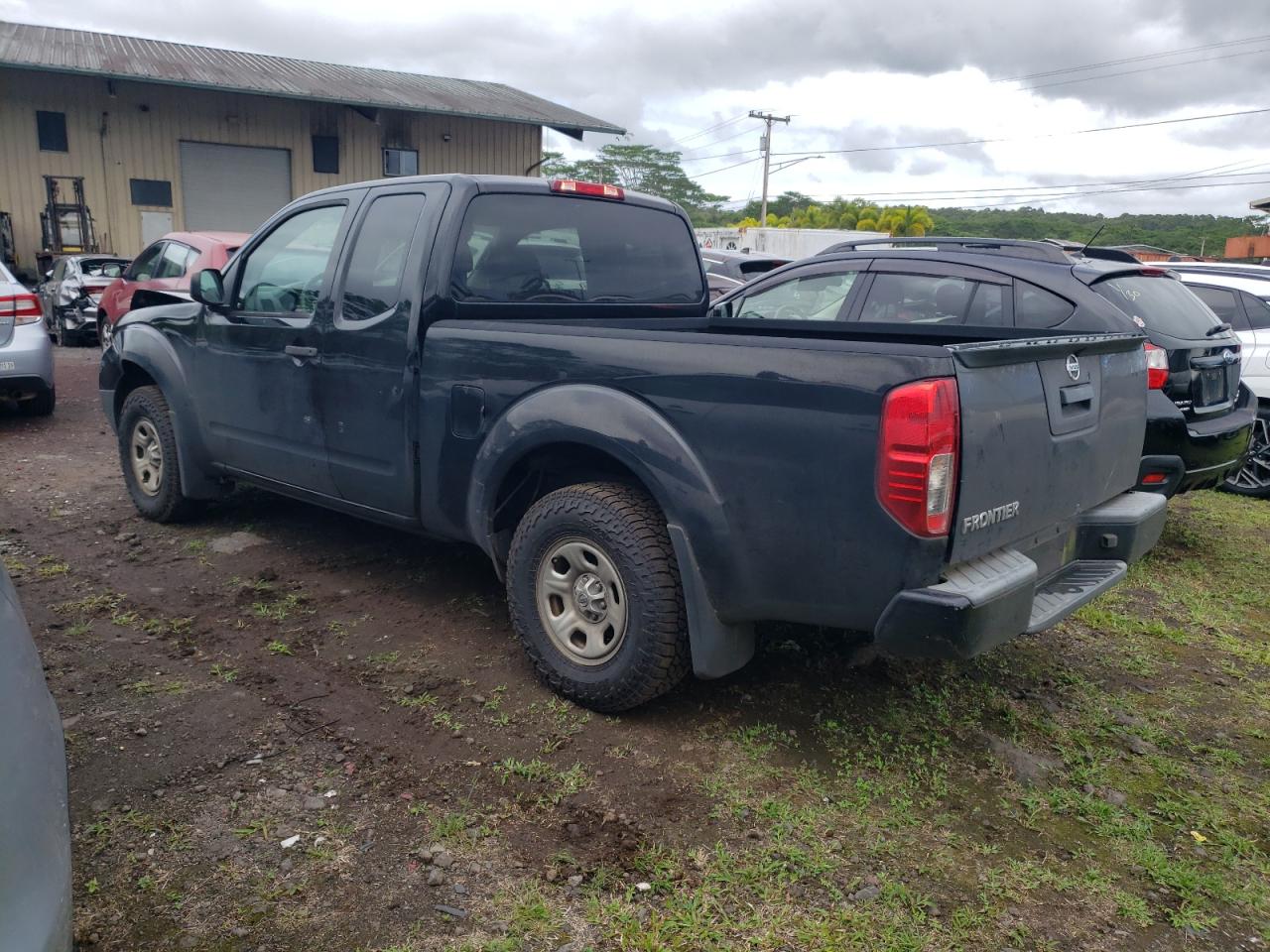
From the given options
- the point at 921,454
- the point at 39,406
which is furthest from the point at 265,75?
the point at 921,454

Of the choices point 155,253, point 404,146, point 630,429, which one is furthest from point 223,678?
point 404,146

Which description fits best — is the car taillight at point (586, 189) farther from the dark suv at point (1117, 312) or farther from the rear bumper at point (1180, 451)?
the rear bumper at point (1180, 451)

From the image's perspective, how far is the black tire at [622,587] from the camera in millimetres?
3277

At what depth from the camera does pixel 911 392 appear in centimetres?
267

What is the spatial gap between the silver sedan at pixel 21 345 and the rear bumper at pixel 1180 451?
27.6 ft

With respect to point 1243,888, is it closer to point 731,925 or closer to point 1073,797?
point 1073,797

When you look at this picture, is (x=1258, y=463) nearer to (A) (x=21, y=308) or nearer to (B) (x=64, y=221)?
(A) (x=21, y=308)

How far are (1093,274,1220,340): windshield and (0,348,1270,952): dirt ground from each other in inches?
73.0

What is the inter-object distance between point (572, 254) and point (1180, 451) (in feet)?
11.4

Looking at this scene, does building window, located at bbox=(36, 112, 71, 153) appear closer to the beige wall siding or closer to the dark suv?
the beige wall siding

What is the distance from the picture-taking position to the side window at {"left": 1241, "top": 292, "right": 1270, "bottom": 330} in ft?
25.3

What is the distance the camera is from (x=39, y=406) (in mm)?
9250

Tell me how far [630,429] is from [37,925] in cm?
213

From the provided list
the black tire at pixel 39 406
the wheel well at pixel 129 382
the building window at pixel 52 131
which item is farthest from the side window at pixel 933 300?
the building window at pixel 52 131
